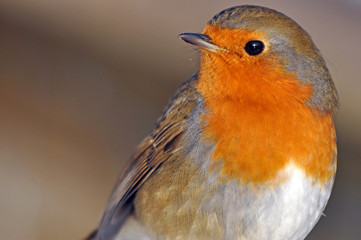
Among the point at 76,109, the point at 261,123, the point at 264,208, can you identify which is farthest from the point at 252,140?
the point at 76,109

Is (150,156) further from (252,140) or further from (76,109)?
(76,109)

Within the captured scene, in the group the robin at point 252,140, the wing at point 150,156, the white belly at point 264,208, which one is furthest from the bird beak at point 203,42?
the white belly at point 264,208

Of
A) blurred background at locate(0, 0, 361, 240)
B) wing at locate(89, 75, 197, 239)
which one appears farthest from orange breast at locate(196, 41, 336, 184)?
blurred background at locate(0, 0, 361, 240)

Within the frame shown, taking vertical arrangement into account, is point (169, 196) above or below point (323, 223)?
above

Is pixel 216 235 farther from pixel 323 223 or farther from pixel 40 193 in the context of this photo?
pixel 323 223

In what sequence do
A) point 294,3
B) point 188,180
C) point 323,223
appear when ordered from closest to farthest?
point 188,180 → point 294,3 → point 323,223

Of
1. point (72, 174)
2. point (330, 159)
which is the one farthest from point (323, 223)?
point (330, 159)

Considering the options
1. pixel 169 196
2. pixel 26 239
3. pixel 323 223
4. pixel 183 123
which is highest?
pixel 183 123
